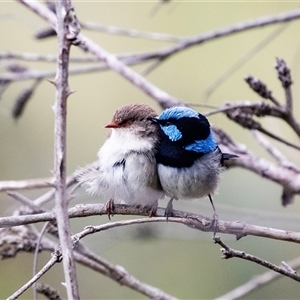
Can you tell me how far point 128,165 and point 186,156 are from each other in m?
0.19

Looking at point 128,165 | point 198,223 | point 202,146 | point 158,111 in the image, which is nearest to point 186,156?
point 202,146

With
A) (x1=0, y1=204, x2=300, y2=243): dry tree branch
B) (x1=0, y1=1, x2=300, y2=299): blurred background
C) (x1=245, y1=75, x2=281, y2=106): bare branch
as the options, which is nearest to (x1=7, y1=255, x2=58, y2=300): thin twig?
(x1=0, y1=204, x2=300, y2=243): dry tree branch

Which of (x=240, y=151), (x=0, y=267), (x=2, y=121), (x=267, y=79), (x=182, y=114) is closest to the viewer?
(x=182, y=114)

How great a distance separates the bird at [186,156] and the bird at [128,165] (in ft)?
0.13

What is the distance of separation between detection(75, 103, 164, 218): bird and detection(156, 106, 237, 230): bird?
39 millimetres

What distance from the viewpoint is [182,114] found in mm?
1777

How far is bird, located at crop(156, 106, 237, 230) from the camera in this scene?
1731 millimetres

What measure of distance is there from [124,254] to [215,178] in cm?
111

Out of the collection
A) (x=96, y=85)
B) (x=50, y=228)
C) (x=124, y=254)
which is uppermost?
(x=96, y=85)

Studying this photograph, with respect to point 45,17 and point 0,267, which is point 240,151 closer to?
point 45,17

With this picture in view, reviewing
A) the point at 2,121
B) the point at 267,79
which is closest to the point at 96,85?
the point at 2,121

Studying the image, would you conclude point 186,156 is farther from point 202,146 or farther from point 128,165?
point 128,165

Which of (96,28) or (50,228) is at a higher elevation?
(96,28)

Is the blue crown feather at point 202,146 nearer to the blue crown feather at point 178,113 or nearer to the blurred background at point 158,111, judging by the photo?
the blue crown feather at point 178,113
